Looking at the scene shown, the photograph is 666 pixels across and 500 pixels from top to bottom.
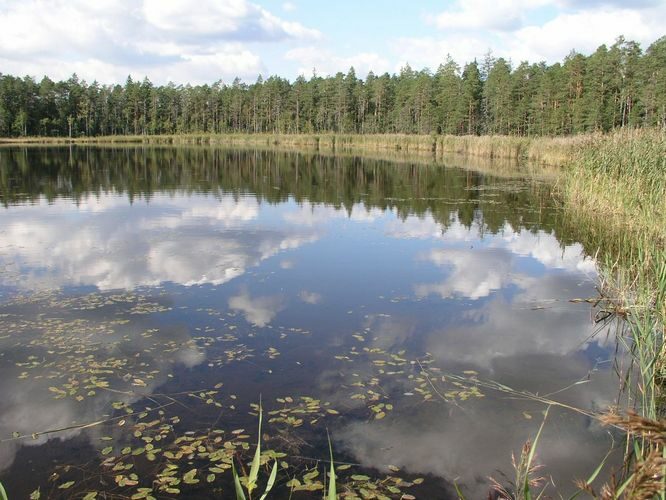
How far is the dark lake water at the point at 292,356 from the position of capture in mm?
4512

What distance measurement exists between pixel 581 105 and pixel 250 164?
124 feet

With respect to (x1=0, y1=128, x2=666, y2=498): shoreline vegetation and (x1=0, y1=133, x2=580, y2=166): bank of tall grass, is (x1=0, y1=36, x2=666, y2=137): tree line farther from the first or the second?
(x1=0, y1=128, x2=666, y2=498): shoreline vegetation

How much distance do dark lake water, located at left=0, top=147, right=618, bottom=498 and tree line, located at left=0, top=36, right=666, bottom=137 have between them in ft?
151

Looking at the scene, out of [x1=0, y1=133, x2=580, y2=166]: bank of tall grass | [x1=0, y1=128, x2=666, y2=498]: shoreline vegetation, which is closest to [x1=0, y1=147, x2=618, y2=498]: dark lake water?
[x1=0, y1=128, x2=666, y2=498]: shoreline vegetation

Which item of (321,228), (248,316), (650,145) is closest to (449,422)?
(248,316)

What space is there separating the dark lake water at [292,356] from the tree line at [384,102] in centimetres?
4613

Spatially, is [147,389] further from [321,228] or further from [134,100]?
[134,100]

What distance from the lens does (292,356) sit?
6527 mm

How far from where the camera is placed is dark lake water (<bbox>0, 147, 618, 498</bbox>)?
451cm

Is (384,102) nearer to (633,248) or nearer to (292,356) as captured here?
(633,248)

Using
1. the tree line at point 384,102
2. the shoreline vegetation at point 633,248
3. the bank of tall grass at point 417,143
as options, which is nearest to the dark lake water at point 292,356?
the shoreline vegetation at point 633,248

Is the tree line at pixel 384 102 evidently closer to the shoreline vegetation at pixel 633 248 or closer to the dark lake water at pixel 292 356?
the shoreline vegetation at pixel 633 248

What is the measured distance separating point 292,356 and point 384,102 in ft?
297

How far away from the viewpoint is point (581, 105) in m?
56.9
